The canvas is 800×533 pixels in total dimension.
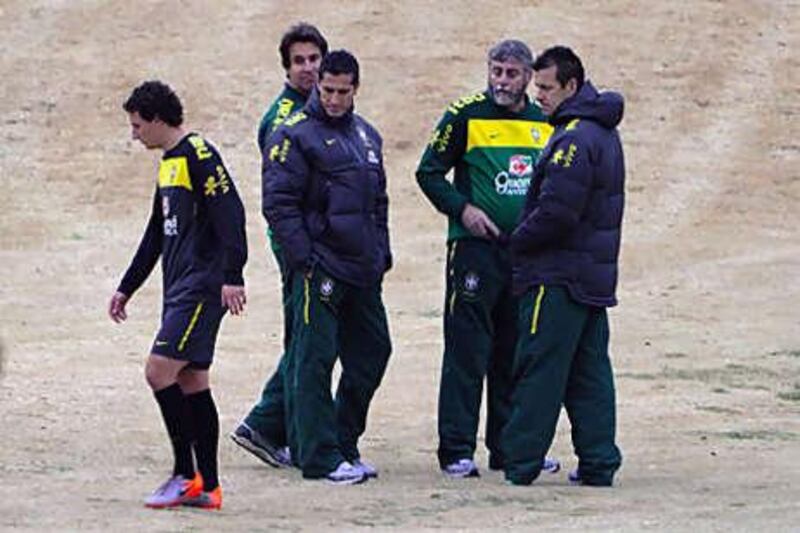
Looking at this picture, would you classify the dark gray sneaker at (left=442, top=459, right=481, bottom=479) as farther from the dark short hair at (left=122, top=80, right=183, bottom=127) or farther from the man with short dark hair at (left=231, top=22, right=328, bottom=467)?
the dark short hair at (left=122, top=80, right=183, bottom=127)

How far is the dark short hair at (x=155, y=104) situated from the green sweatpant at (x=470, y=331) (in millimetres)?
1809

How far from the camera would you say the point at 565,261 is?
982cm

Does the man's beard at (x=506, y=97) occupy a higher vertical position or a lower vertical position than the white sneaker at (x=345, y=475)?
higher

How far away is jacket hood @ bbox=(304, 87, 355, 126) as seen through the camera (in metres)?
9.80

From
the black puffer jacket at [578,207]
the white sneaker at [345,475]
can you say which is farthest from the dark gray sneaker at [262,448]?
the black puffer jacket at [578,207]

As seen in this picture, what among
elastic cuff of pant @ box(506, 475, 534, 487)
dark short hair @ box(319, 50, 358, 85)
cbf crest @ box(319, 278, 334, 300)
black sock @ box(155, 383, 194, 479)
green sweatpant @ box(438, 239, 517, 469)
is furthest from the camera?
green sweatpant @ box(438, 239, 517, 469)

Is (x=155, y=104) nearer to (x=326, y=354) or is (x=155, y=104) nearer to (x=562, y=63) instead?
(x=326, y=354)

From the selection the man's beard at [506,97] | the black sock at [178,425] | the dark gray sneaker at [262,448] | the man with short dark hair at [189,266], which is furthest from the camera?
the dark gray sneaker at [262,448]

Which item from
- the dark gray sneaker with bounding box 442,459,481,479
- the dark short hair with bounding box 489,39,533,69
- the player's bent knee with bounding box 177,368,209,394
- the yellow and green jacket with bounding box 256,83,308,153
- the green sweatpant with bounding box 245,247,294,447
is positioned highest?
the dark short hair with bounding box 489,39,533,69

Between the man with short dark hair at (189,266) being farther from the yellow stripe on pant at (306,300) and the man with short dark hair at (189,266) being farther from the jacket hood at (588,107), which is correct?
the jacket hood at (588,107)

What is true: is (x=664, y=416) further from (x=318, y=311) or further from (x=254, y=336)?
(x=254, y=336)

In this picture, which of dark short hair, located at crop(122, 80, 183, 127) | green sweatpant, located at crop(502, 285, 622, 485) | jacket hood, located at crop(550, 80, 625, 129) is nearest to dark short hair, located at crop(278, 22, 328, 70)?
jacket hood, located at crop(550, 80, 625, 129)

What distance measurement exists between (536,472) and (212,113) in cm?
1578

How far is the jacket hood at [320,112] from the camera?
32.2 ft
